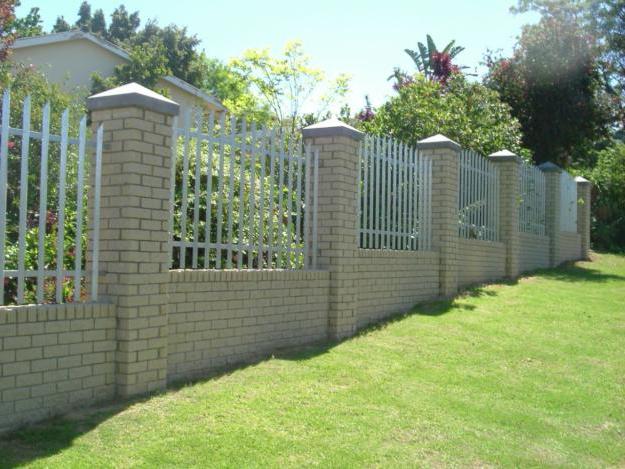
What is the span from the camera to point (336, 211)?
7.70 m

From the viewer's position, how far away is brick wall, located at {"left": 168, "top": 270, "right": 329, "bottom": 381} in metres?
5.79

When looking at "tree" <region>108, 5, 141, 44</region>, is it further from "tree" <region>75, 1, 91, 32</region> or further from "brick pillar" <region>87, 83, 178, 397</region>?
"brick pillar" <region>87, 83, 178, 397</region>

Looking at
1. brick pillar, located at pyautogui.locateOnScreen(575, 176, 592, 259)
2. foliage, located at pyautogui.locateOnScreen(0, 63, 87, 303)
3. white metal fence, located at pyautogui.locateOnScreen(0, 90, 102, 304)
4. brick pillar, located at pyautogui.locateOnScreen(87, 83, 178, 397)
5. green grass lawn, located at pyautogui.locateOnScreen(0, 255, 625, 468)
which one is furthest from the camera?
brick pillar, located at pyautogui.locateOnScreen(575, 176, 592, 259)

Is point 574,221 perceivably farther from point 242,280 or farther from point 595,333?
point 242,280

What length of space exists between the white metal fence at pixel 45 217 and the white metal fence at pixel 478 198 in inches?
246

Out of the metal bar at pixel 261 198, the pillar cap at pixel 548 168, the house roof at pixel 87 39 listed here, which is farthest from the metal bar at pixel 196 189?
the house roof at pixel 87 39

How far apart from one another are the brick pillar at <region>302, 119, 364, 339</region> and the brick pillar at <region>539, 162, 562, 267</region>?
962cm

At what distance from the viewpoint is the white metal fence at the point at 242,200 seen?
6.21m

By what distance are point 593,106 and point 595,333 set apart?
15.2 meters

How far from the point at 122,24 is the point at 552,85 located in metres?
36.0

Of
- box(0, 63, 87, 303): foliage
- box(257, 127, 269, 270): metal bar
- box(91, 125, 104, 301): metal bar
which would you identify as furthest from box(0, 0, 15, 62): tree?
box(91, 125, 104, 301): metal bar

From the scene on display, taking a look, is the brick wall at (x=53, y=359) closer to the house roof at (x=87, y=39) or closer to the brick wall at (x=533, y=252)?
the brick wall at (x=533, y=252)

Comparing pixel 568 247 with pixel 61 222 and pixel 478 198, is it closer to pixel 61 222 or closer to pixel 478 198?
pixel 478 198

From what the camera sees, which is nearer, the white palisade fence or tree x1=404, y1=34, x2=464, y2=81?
the white palisade fence
